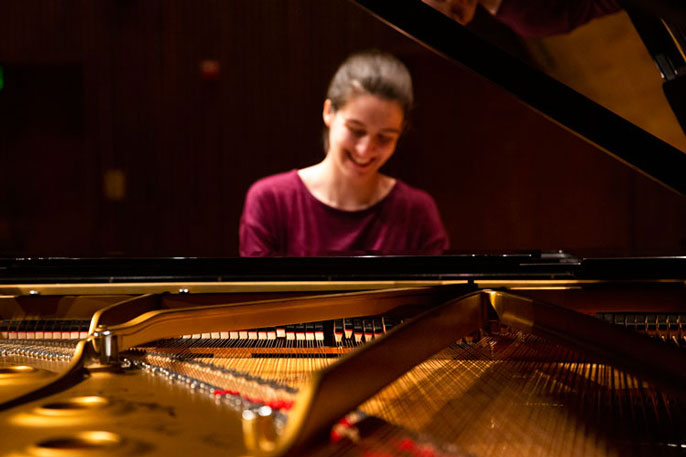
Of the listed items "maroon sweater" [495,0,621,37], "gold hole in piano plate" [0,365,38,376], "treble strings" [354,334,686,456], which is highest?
"maroon sweater" [495,0,621,37]

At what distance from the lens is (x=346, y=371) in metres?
0.84

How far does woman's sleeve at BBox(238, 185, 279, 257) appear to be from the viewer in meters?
3.42

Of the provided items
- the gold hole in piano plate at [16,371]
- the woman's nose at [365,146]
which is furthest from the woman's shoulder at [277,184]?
the gold hole in piano plate at [16,371]

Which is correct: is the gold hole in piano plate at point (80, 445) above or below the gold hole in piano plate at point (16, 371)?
below

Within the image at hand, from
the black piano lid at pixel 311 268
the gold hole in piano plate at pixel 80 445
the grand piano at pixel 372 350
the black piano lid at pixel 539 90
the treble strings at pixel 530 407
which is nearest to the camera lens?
the gold hole in piano plate at pixel 80 445

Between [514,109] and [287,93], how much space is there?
1.31 meters

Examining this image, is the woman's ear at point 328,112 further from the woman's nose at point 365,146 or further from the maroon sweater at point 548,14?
the maroon sweater at point 548,14

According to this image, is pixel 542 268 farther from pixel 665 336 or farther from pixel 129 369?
pixel 129 369

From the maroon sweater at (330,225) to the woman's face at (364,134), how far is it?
219 millimetres

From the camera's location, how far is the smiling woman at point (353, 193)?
343cm

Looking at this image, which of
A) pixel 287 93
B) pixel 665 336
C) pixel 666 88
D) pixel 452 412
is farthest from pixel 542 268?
pixel 287 93

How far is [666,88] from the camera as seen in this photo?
1749 mm

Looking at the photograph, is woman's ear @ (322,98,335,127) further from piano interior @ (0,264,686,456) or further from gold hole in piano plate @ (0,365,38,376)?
gold hole in piano plate @ (0,365,38,376)

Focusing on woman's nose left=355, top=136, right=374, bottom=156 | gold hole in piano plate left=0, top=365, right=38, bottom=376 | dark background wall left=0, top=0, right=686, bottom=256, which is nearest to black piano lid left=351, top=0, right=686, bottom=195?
gold hole in piano plate left=0, top=365, right=38, bottom=376
